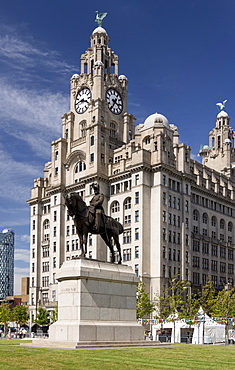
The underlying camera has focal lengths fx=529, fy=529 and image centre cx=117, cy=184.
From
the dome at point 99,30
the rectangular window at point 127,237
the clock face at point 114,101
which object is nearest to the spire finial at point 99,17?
the dome at point 99,30

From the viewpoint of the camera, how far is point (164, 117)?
123250mm

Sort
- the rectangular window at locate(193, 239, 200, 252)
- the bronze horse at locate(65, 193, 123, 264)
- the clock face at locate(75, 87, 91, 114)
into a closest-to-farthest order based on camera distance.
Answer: the bronze horse at locate(65, 193, 123, 264) → the rectangular window at locate(193, 239, 200, 252) → the clock face at locate(75, 87, 91, 114)

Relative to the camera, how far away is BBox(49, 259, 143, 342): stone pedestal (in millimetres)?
38625

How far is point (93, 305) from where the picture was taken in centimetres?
3966

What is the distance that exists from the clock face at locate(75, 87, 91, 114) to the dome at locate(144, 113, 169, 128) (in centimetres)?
1678

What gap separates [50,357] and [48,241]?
334 ft

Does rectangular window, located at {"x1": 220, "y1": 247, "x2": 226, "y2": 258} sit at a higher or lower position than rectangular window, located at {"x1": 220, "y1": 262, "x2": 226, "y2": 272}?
higher

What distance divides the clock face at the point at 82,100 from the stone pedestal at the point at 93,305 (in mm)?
91825

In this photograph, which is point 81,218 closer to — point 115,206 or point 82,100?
point 115,206

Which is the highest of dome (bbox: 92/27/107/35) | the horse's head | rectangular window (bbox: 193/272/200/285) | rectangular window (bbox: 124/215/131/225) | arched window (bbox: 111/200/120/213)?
dome (bbox: 92/27/107/35)

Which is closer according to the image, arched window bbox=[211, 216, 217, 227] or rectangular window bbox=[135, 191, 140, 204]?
rectangular window bbox=[135, 191, 140, 204]

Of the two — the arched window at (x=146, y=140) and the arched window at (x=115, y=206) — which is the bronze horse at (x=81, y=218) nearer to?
the arched window at (x=115, y=206)

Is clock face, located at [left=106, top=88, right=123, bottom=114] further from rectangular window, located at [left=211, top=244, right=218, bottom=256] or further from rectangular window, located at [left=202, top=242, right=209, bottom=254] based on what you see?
rectangular window, located at [left=211, top=244, right=218, bottom=256]

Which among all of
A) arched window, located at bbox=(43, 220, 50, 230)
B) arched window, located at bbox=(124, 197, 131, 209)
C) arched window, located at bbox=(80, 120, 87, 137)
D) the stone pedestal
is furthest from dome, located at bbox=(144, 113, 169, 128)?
the stone pedestal
